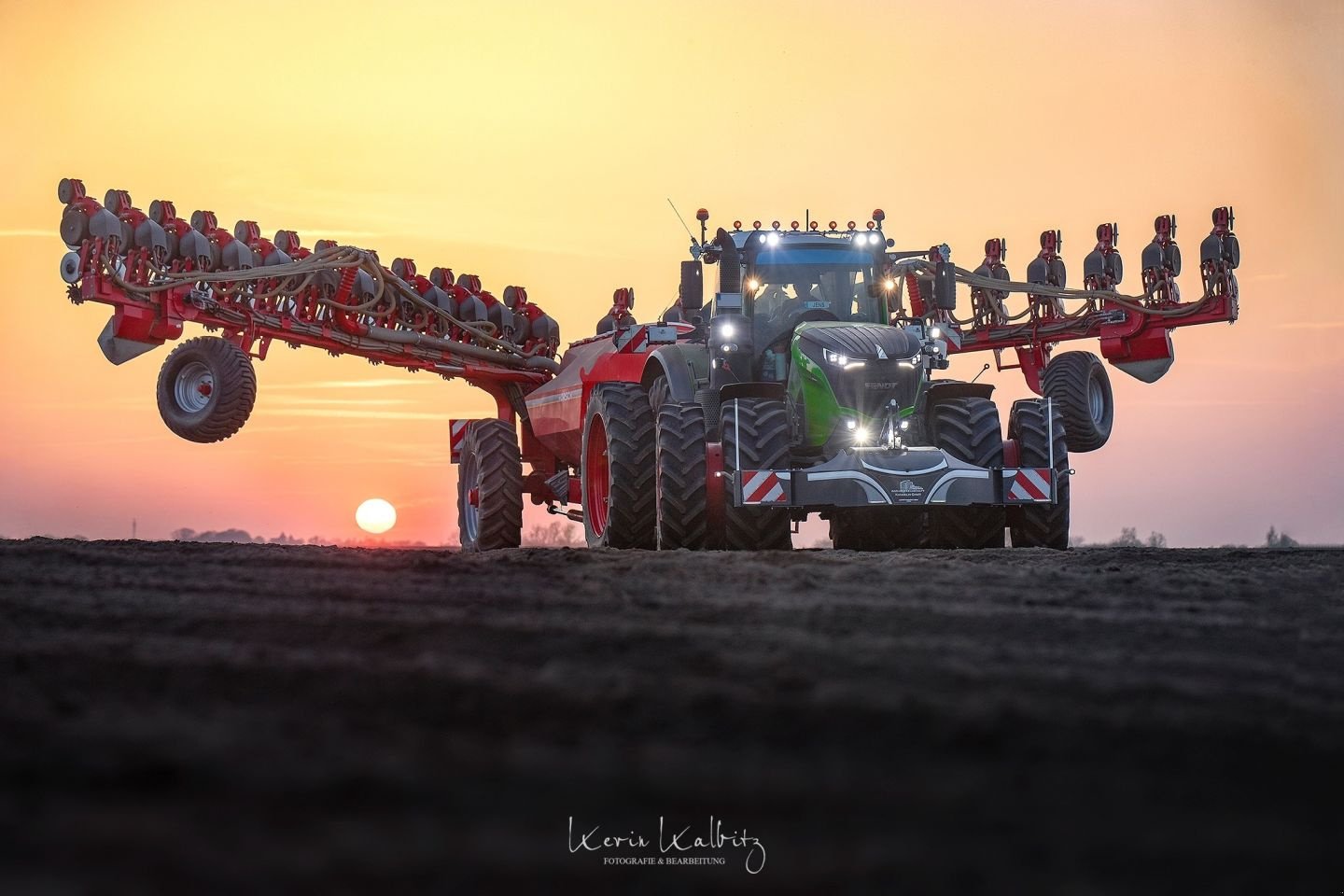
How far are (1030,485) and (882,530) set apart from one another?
1.26 meters

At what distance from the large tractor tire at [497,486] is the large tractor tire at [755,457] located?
4791mm

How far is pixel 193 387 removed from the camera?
1762 centimetres

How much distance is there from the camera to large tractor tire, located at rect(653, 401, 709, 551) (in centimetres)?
1154

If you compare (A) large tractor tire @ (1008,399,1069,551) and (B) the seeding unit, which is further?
(A) large tractor tire @ (1008,399,1069,551)

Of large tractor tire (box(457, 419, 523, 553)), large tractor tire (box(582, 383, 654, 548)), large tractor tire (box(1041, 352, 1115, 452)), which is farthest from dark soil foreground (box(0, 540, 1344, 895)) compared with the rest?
large tractor tire (box(1041, 352, 1115, 452))

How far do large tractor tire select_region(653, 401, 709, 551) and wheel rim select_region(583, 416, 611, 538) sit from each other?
2682 millimetres

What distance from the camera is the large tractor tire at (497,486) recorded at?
15797 millimetres

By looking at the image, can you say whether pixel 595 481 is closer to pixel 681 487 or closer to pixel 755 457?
pixel 681 487

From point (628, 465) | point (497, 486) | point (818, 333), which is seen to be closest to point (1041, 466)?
point (818, 333)

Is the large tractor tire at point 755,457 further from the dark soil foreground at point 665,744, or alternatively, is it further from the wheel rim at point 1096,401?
the wheel rim at point 1096,401

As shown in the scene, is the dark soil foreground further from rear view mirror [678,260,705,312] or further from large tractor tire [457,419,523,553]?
large tractor tire [457,419,523,553]

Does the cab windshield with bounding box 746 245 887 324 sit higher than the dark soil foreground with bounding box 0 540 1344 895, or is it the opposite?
the cab windshield with bounding box 746 245 887 324

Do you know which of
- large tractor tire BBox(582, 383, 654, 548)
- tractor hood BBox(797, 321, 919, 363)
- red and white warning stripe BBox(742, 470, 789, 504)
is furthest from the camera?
large tractor tire BBox(582, 383, 654, 548)

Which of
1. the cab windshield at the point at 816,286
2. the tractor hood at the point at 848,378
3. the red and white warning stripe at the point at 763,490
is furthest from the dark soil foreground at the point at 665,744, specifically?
the cab windshield at the point at 816,286
